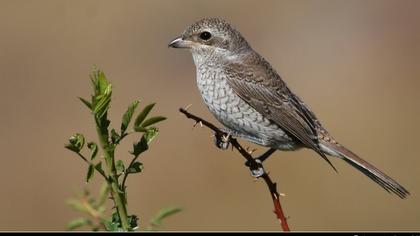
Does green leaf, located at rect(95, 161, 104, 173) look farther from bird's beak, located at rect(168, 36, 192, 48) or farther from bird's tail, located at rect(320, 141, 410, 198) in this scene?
bird's beak, located at rect(168, 36, 192, 48)

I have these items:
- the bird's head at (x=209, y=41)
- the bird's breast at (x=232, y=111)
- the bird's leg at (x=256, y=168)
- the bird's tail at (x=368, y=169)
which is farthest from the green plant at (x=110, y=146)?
the bird's head at (x=209, y=41)

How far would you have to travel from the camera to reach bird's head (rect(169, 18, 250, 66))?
5328mm

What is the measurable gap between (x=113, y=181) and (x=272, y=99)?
129 inches

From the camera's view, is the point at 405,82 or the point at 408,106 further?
the point at 405,82

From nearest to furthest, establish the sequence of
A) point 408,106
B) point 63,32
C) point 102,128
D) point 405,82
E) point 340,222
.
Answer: point 102,128 → point 340,222 → point 408,106 → point 405,82 → point 63,32

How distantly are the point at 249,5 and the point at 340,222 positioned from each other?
13210mm

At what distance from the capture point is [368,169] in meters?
4.96

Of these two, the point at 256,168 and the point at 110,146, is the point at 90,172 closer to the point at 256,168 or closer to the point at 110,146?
the point at 110,146

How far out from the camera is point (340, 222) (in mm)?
11750

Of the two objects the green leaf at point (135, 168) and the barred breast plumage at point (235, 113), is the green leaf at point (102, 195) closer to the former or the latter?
the green leaf at point (135, 168)

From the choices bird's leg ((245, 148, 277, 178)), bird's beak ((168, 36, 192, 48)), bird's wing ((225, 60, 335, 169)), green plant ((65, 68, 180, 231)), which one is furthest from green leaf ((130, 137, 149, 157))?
bird's beak ((168, 36, 192, 48))

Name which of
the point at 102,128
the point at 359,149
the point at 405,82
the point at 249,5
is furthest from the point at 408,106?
the point at 102,128

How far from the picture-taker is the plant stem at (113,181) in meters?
2.14

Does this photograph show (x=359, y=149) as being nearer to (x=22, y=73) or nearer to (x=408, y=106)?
(x=408, y=106)
